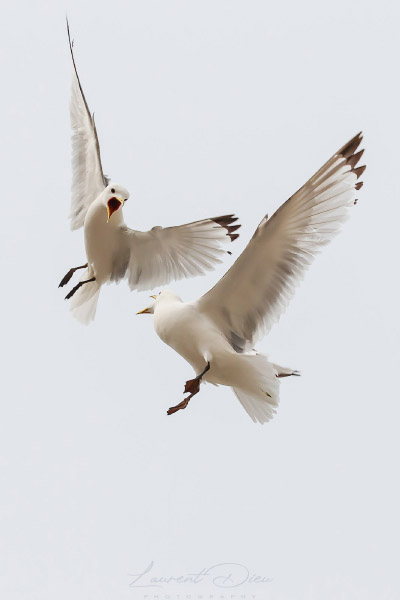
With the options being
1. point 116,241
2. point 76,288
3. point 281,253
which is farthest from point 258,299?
point 76,288

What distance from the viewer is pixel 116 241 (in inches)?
251

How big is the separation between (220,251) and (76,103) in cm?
147

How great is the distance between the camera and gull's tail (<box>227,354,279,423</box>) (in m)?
5.46

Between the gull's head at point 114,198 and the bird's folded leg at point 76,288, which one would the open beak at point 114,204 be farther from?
the bird's folded leg at point 76,288

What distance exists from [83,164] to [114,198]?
0.63 m

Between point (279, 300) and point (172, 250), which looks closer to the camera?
point (279, 300)

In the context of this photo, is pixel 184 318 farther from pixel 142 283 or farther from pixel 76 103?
pixel 76 103

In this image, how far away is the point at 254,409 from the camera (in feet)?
19.2

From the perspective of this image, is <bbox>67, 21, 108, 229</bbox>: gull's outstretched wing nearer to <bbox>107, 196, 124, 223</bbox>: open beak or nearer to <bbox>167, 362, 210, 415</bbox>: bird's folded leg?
<bbox>107, 196, 124, 223</bbox>: open beak

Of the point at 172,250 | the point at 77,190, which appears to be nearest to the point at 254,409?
the point at 172,250

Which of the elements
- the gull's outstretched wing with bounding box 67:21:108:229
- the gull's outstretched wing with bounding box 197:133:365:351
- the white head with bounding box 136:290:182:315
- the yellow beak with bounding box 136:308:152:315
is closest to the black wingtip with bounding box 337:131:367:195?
the gull's outstretched wing with bounding box 197:133:365:351

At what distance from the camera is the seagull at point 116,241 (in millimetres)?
6176

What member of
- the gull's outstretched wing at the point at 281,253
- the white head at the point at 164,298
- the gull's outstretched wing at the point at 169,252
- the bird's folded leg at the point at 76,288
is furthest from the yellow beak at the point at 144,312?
the bird's folded leg at the point at 76,288

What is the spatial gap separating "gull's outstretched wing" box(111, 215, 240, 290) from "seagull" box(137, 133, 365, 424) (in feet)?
1.42
